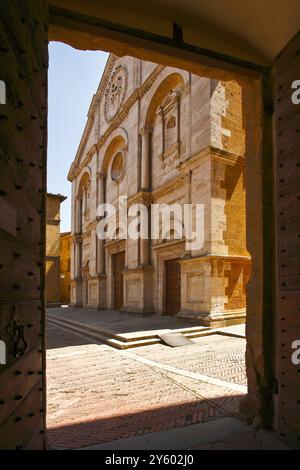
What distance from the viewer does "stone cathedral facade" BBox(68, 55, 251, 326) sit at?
1176 cm

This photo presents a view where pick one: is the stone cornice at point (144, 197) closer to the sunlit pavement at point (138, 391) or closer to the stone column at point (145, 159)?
the stone column at point (145, 159)

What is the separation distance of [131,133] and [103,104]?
21.7 ft

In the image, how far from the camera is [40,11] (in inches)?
109

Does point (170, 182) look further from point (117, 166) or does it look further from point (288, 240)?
point (288, 240)

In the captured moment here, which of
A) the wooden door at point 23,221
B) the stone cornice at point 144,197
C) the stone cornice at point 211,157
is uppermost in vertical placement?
the stone cornice at point 211,157

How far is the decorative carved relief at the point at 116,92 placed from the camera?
1970cm

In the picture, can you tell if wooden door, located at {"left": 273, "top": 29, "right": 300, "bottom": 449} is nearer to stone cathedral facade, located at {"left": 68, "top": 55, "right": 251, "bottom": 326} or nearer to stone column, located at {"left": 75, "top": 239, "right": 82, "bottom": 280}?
stone cathedral facade, located at {"left": 68, "top": 55, "right": 251, "bottom": 326}

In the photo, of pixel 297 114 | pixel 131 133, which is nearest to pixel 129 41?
pixel 297 114

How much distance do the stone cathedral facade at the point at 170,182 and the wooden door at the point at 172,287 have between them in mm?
42

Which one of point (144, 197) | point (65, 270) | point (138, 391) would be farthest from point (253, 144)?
point (65, 270)

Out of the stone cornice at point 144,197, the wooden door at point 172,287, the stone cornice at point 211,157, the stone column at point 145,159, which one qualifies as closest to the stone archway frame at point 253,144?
the stone cornice at point 211,157

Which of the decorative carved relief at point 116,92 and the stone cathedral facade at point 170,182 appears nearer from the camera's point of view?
the stone cathedral facade at point 170,182

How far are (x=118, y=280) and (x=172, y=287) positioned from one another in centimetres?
661

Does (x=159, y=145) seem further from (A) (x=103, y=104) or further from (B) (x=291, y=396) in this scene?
(B) (x=291, y=396)
